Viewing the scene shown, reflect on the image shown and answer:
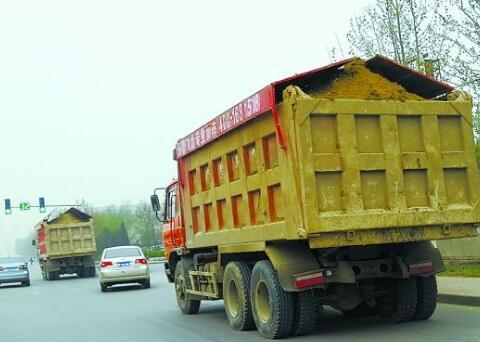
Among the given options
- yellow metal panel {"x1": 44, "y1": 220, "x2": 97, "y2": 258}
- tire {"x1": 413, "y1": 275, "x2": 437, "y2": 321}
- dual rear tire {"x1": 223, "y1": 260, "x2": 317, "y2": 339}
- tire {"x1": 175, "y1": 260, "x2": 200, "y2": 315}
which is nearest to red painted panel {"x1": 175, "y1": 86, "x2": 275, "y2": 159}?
dual rear tire {"x1": 223, "y1": 260, "x2": 317, "y2": 339}

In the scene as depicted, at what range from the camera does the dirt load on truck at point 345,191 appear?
28.2ft

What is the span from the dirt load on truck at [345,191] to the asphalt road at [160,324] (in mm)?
394

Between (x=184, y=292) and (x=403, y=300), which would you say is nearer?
(x=403, y=300)

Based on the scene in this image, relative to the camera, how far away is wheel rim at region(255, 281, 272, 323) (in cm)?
963

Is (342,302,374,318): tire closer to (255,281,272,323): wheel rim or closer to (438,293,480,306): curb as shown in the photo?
(438,293,480,306): curb

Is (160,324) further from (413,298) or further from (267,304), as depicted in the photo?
(413,298)

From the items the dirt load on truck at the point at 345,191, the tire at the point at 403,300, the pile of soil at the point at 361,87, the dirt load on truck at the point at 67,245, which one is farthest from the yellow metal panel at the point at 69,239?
the pile of soil at the point at 361,87

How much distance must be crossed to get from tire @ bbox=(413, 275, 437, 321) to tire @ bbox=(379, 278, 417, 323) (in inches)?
4.0

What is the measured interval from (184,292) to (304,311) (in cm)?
495

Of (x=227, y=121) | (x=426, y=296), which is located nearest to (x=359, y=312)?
(x=426, y=296)

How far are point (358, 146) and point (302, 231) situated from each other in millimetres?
1366

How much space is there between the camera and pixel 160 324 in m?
12.4

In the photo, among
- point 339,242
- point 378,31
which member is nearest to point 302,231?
point 339,242

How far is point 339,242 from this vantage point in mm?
8531
